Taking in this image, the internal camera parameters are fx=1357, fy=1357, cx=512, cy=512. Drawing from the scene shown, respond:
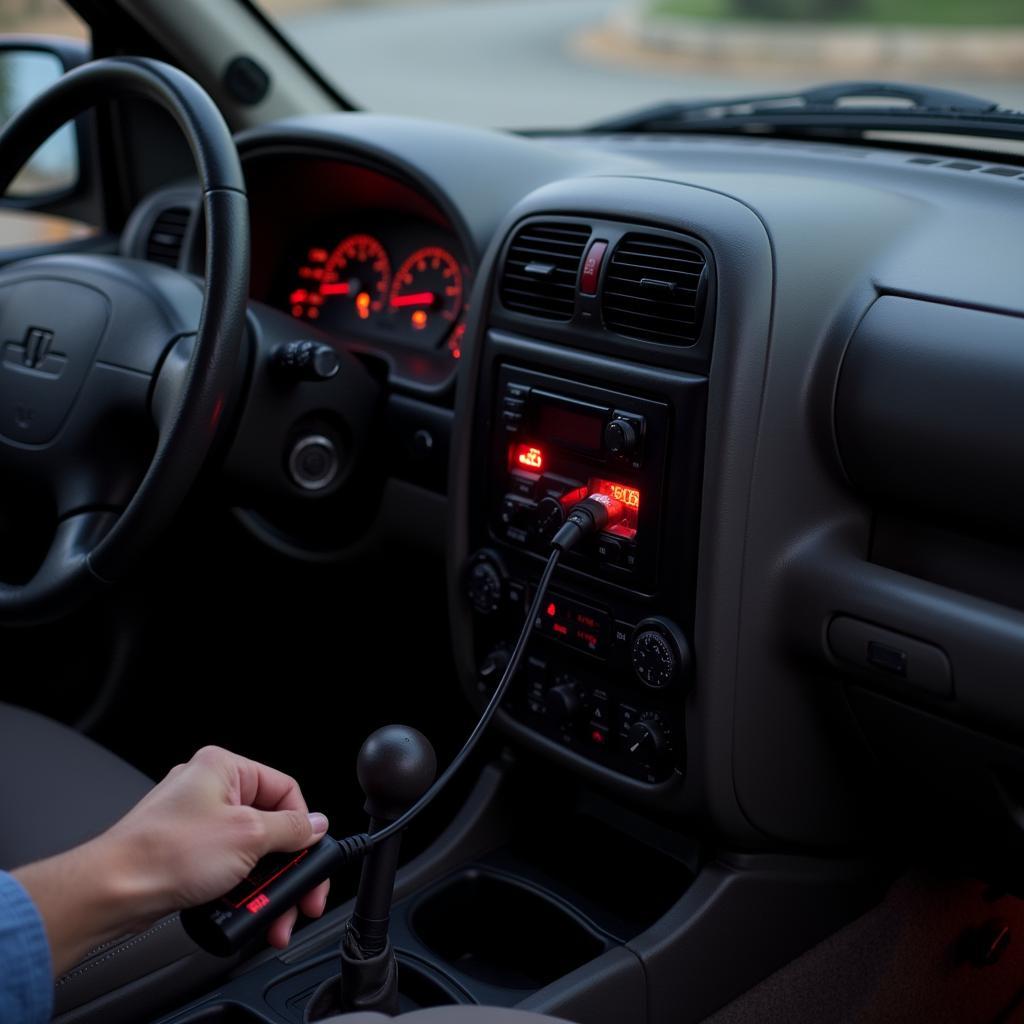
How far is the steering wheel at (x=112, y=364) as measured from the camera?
146 cm

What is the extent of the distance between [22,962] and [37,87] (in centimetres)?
214

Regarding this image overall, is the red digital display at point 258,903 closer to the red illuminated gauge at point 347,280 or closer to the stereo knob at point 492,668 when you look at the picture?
the stereo knob at point 492,668

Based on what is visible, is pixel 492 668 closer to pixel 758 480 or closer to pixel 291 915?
pixel 758 480

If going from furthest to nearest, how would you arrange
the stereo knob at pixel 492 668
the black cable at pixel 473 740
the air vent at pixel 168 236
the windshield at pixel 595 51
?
the windshield at pixel 595 51 < the air vent at pixel 168 236 < the stereo knob at pixel 492 668 < the black cable at pixel 473 740

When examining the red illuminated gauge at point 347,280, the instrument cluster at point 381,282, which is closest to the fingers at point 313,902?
the instrument cluster at point 381,282

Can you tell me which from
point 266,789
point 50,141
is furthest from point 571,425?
point 50,141

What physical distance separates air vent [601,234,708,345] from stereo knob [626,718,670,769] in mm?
445

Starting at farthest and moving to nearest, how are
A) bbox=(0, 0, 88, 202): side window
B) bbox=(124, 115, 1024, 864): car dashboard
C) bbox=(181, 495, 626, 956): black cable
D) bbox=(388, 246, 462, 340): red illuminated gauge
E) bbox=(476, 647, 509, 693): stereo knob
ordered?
bbox=(0, 0, 88, 202): side window → bbox=(388, 246, 462, 340): red illuminated gauge → bbox=(476, 647, 509, 693): stereo knob → bbox=(124, 115, 1024, 864): car dashboard → bbox=(181, 495, 626, 956): black cable

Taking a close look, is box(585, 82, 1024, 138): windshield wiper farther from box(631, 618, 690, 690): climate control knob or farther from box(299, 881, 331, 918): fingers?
box(299, 881, 331, 918): fingers

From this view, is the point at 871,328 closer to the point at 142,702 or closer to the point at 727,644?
the point at 727,644

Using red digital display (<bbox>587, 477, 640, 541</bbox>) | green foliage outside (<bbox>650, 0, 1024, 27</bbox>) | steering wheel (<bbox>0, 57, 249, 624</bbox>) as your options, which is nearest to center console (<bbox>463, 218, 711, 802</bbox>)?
red digital display (<bbox>587, 477, 640, 541</bbox>)

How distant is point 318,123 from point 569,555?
0.88m

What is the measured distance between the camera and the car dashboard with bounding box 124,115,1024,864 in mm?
1394

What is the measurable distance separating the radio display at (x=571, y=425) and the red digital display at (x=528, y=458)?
24 mm
